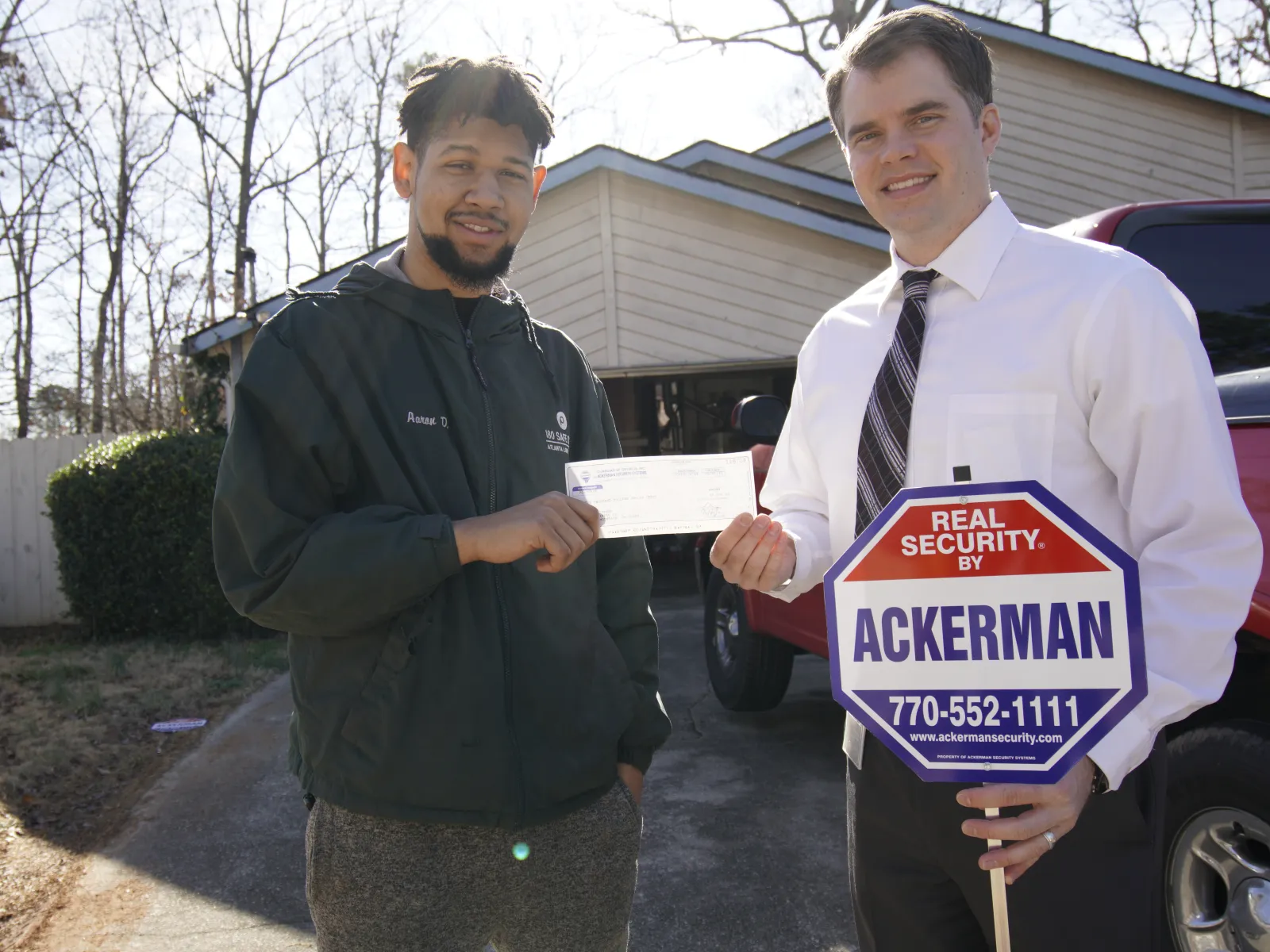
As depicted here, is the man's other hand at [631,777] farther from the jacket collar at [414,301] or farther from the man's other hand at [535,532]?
the jacket collar at [414,301]

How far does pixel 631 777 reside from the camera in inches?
81.1

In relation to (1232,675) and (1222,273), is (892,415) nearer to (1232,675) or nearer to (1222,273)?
(1232,675)

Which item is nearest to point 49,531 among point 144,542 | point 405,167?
point 144,542

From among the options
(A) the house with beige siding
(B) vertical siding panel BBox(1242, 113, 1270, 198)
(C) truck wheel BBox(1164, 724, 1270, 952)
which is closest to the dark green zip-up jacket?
(C) truck wheel BBox(1164, 724, 1270, 952)

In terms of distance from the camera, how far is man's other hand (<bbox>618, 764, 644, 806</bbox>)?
6.73 feet

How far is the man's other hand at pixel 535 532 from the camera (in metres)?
1.71

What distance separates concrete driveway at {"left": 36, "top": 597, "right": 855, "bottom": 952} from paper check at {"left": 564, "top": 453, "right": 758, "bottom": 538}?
7.04ft

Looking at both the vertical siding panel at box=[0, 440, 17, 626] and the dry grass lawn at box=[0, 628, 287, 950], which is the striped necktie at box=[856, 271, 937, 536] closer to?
the dry grass lawn at box=[0, 628, 287, 950]

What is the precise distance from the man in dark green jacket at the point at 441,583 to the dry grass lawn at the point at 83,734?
257cm

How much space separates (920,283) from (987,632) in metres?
0.70

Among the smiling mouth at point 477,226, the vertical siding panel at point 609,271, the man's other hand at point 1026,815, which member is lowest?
the man's other hand at point 1026,815

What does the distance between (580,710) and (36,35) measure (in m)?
19.6

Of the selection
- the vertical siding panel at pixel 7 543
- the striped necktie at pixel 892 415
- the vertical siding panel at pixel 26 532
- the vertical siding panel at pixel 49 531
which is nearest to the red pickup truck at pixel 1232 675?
the striped necktie at pixel 892 415

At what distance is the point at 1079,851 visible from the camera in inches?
63.3
